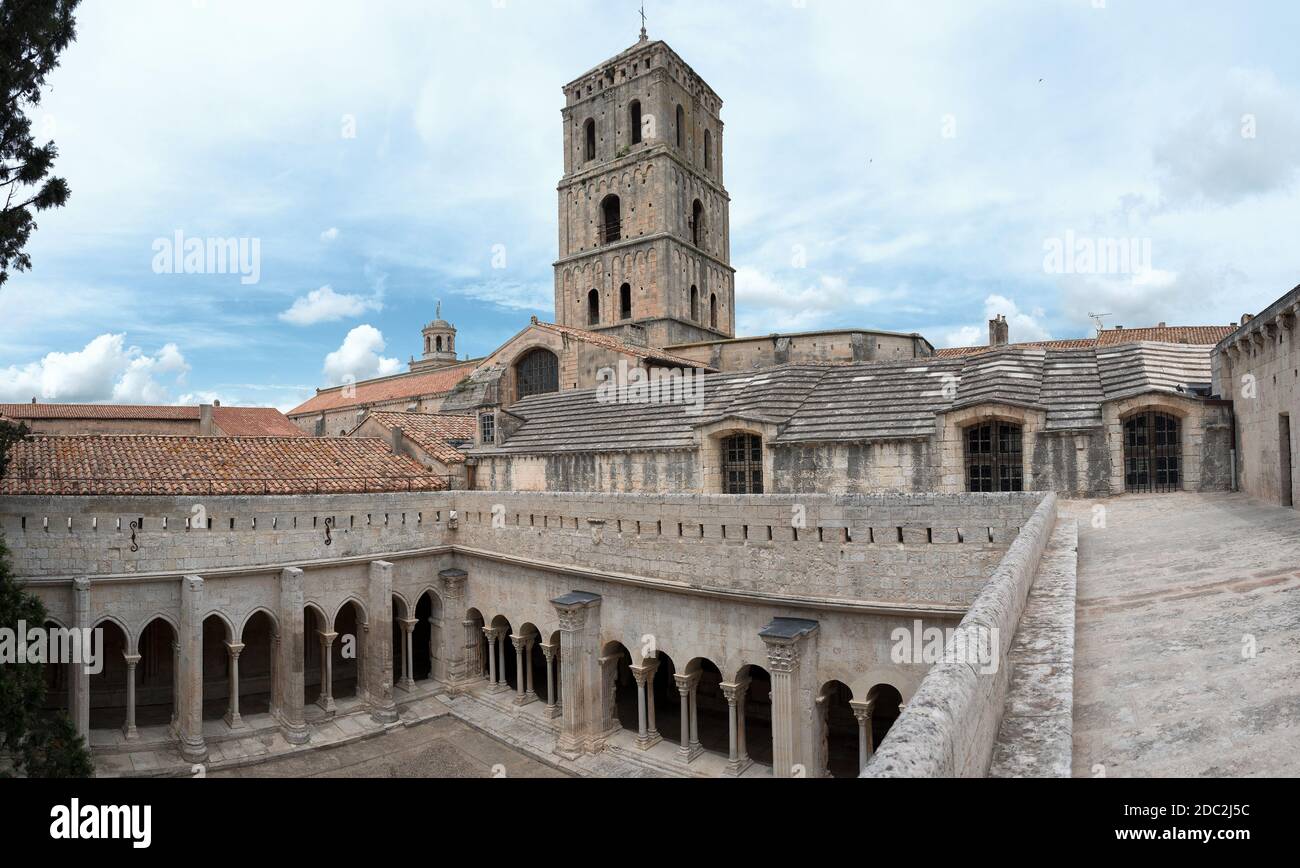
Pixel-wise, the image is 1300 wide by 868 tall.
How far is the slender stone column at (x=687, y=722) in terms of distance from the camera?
47.5ft

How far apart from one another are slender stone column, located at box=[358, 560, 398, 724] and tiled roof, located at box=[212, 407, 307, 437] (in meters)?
26.7

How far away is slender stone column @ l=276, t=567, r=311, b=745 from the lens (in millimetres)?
17188

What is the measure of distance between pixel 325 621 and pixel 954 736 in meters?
18.7

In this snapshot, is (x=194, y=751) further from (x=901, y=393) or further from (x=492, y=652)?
(x=901, y=393)

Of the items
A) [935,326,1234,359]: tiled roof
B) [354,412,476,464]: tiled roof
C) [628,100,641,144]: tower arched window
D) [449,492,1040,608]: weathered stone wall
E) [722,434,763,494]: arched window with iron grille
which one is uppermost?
[628,100,641,144]: tower arched window

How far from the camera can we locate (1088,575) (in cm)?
803

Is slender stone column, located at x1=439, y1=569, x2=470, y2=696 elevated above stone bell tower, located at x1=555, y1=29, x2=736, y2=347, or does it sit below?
below

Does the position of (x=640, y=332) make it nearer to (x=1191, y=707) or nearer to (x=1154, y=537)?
(x=1154, y=537)

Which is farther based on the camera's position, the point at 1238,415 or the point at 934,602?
the point at 1238,415

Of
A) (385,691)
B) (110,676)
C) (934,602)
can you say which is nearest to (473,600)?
(385,691)

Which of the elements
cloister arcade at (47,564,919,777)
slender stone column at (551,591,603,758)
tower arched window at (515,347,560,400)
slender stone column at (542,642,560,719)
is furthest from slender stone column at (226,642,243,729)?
tower arched window at (515,347,560,400)

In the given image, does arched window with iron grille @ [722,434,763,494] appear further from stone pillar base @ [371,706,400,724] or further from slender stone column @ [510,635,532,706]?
stone pillar base @ [371,706,400,724]

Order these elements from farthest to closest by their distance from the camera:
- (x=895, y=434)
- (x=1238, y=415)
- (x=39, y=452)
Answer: (x=39, y=452), (x=895, y=434), (x=1238, y=415)

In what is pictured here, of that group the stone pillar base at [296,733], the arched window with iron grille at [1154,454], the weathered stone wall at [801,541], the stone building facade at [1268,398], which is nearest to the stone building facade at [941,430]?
the arched window with iron grille at [1154,454]
